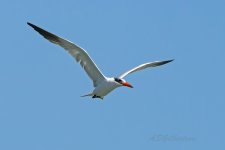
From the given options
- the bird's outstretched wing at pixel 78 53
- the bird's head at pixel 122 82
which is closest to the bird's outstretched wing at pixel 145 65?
the bird's head at pixel 122 82

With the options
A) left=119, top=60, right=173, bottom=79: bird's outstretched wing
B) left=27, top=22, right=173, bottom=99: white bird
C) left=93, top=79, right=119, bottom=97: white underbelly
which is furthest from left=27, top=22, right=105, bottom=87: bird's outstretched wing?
left=119, top=60, right=173, bottom=79: bird's outstretched wing

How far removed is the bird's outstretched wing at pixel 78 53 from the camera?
90.9ft

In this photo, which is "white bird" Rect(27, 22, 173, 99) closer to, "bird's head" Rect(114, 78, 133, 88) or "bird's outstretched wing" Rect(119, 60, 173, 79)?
"bird's head" Rect(114, 78, 133, 88)

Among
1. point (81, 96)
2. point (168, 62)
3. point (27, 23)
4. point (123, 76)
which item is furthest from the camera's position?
point (168, 62)

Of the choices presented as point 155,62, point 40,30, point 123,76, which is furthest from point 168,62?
point 40,30

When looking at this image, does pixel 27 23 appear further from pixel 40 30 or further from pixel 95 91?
pixel 95 91

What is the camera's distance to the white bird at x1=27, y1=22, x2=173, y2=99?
27703 mm

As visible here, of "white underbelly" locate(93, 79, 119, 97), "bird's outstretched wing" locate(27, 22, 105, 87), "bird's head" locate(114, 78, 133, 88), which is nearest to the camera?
"bird's outstretched wing" locate(27, 22, 105, 87)

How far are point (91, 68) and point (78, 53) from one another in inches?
34.3

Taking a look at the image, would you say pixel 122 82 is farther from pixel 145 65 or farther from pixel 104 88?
pixel 145 65

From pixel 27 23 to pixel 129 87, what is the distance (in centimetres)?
473

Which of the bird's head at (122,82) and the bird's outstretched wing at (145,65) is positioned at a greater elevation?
the bird's outstretched wing at (145,65)

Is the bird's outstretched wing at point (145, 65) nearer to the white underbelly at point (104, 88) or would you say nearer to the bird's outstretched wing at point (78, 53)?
the white underbelly at point (104, 88)

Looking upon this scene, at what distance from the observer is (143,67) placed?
32094 millimetres
